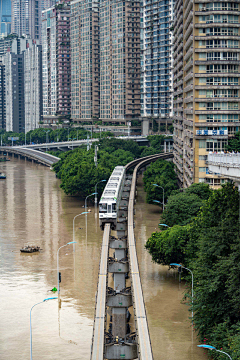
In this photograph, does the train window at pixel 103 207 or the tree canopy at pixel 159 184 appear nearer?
the train window at pixel 103 207

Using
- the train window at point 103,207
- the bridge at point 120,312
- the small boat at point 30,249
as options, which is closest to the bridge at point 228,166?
the bridge at point 120,312

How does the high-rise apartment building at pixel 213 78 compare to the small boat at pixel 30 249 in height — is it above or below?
above

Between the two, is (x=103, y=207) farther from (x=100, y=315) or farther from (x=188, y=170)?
(x=100, y=315)

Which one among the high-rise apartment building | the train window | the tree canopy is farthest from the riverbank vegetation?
the tree canopy

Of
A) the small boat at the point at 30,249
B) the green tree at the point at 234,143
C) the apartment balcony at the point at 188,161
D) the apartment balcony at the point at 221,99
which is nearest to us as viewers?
the small boat at the point at 30,249

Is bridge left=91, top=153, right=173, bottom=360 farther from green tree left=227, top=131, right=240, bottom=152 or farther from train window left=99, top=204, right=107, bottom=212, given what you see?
green tree left=227, top=131, right=240, bottom=152

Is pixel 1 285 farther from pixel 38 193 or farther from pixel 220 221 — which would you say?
pixel 38 193

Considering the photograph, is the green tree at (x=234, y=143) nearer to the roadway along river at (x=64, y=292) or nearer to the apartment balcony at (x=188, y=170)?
the apartment balcony at (x=188, y=170)

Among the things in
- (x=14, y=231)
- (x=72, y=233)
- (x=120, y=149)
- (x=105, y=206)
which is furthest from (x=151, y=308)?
(x=120, y=149)

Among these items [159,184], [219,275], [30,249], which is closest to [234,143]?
[159,184]
